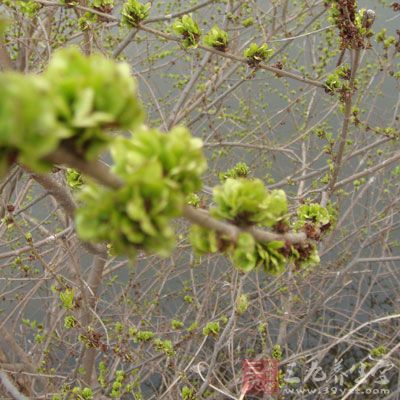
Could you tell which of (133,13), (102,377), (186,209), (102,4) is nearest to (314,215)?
(186,209)

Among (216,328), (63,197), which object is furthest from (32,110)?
(216,328)

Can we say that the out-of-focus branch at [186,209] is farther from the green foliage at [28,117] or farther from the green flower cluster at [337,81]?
the green flower cluster at [337,81]

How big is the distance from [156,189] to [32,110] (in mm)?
229

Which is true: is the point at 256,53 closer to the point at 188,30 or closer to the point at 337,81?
the point at 188,30

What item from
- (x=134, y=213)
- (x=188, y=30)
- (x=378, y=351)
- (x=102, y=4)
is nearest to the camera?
(x=134, y=213)

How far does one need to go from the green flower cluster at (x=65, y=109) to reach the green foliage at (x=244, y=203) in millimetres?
406

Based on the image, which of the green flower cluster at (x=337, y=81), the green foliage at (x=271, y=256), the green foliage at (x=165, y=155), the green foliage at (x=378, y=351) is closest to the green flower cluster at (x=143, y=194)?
the green foliage at (x=165, y=155)

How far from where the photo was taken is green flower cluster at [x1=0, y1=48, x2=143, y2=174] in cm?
52

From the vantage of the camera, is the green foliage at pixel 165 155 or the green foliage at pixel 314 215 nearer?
the green foliage at pixel 165 155

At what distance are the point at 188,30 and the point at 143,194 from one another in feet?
6.33

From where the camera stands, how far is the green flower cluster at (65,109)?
0.52 m

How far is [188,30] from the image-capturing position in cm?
241

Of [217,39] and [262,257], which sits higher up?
[217,39]

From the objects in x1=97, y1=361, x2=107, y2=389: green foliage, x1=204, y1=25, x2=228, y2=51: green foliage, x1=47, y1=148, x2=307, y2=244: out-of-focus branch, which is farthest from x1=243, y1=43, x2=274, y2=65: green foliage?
x1=97, y1=361, x2=107, y2=389: green foliage
